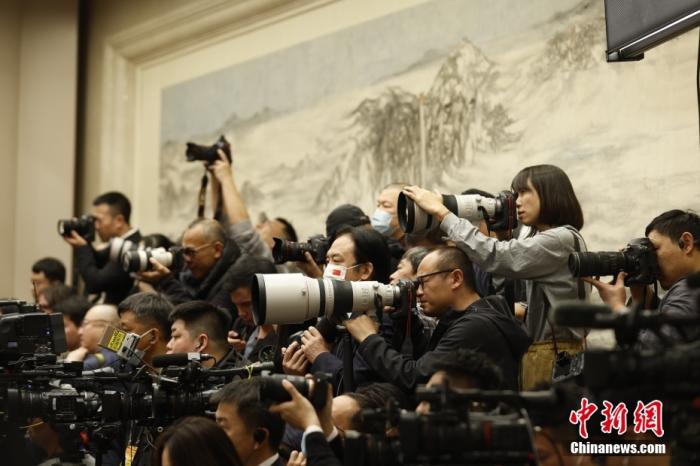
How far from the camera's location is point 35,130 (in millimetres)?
9211

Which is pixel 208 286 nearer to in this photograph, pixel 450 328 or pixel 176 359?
pixel 176 359

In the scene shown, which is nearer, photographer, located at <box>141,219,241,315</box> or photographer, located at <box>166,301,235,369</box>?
photographer, located at <box>166,301,235,369</box>

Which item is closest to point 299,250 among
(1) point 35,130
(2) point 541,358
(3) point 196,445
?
(2) point 541,358

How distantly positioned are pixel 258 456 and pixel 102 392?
78 centimetres

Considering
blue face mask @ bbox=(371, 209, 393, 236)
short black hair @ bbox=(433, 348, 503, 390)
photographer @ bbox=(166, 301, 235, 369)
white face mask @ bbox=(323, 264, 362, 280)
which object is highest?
blue face mask @ bbox=(371, 209, 393, 236)

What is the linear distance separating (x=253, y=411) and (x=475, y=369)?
802mm

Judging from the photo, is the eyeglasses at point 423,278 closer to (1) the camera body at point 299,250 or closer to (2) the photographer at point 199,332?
(1) the camera body at point 299,250

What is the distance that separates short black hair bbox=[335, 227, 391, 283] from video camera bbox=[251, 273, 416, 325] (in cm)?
55

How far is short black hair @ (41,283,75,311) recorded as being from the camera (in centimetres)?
720

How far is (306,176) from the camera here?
7.57 meters

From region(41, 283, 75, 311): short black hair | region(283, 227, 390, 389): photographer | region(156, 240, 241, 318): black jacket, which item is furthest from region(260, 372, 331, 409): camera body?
region(41, 283, 75, 311): short black hair

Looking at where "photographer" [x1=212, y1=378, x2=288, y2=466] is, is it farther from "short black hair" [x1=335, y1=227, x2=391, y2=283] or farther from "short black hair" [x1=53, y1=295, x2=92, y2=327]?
"short black hair" [x1=53, y1=295, x2=92, y2=327]

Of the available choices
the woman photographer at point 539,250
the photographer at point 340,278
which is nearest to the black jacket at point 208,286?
the photographer at point 340,278

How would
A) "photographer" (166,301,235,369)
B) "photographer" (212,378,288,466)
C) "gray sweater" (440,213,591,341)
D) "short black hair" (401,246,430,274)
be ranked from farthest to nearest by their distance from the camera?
"photographer" (166,301,235,369) → "short black hair" (401,246,430,274) → "gray sweater" (440,213,591,341) → "photographer" (212,378,288,466)
